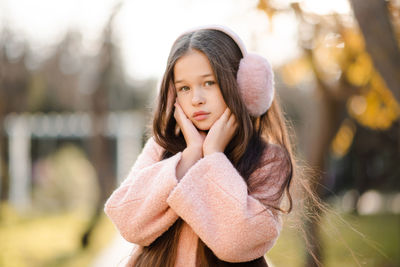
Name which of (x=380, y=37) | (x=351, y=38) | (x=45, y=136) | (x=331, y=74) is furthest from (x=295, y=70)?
(x=45, y=136)

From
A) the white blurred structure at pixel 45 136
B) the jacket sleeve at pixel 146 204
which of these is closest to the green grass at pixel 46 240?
the white blurred structure at pixel 45 136

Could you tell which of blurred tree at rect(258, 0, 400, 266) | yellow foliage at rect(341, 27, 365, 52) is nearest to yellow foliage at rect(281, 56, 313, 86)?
blurred tree at rect(258, 0, 400, 266)

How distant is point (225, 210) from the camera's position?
1969 mm

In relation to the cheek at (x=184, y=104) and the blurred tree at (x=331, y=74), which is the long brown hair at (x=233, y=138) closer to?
the cheek at (x=184, y=104)

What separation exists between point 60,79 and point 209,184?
60.1 ft

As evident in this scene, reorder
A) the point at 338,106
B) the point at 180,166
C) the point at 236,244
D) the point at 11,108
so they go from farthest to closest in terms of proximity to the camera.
→ the point at 11,108, the point at 338,106, the point at 180,166, the point at 236,244

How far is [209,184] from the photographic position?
2037 mm

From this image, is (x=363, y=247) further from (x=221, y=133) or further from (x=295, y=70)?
(x=221, y=133)

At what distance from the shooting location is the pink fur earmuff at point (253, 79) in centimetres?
219

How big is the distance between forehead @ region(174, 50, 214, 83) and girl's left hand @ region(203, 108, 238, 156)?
0.18 metres

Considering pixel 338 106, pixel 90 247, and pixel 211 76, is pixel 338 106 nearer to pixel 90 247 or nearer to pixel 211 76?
pixel 211 76

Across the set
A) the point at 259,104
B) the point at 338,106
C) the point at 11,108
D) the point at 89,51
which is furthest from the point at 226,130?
the point at 11,108

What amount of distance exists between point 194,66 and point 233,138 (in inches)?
13.3

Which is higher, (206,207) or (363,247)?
(206,207)
